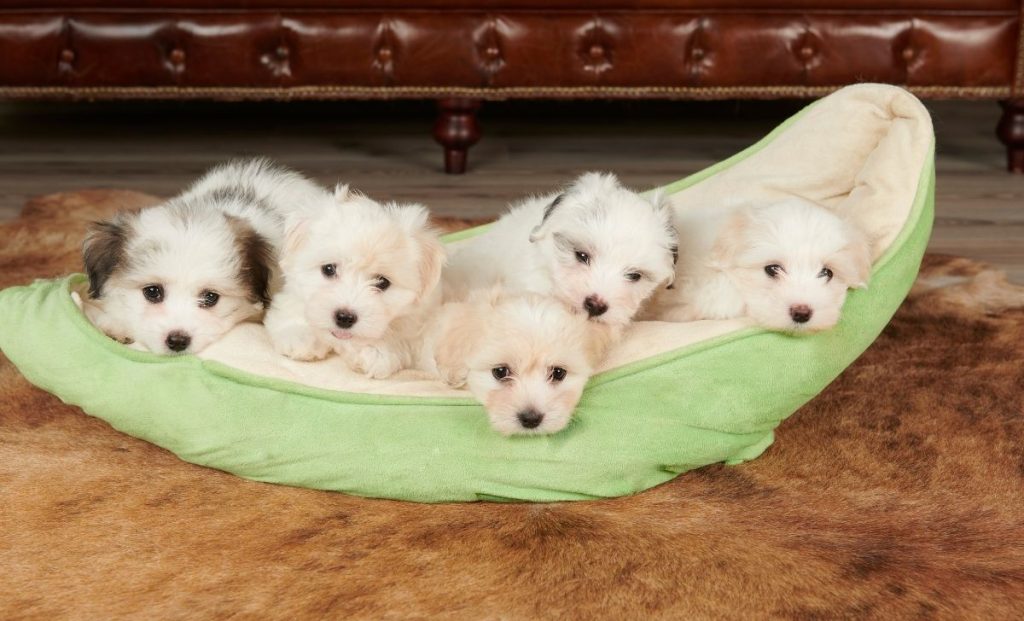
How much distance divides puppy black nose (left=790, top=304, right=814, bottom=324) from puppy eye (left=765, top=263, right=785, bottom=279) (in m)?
0.10

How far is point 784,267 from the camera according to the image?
2176 millimetres

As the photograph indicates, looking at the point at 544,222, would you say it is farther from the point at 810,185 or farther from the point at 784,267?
the point at 810,185

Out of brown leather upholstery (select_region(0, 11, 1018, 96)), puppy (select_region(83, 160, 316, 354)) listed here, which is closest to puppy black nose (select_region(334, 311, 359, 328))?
puppy (select_region(83, 160, 316, 354))

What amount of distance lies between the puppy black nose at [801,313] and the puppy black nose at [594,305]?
36 centimetres

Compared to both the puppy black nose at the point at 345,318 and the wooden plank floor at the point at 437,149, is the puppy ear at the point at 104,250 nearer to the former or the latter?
the puppy black nose at the point at 345,318

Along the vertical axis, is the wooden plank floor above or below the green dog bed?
below

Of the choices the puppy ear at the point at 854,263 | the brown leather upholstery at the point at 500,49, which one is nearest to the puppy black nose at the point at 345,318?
the puppy ear at the point at 854,263

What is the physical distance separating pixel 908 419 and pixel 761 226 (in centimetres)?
66

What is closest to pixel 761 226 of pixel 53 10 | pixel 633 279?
pixel 633 279

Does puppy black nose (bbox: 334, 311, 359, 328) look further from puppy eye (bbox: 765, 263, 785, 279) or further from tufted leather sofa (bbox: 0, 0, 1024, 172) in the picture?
tufted leather sofa (bbox: 0, 0, 1024, 172)

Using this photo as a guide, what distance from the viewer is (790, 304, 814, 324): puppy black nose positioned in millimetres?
2105

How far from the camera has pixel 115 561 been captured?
1905 mm

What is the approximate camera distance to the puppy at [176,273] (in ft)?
7.15

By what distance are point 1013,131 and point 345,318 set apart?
12.2 ft
